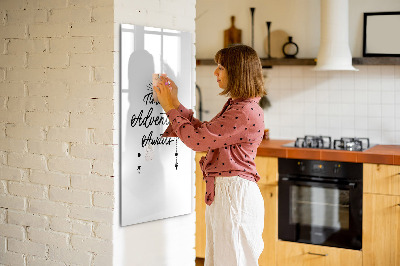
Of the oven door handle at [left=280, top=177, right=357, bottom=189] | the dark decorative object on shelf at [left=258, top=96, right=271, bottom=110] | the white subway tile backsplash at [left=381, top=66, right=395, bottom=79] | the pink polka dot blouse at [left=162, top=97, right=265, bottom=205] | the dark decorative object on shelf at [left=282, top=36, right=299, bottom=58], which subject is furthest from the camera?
the dark decorative object on shelf at [left=258, top=96, right=271, bottom=110]

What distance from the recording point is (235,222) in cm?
261

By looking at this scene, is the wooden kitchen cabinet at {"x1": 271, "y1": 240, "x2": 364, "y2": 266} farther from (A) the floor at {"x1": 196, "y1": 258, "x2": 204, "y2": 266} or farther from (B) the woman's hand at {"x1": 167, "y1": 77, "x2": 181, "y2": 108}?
(B) the woman's hand at {"x1": 167, "y1": 77, "x2": 181, "y2": 108}

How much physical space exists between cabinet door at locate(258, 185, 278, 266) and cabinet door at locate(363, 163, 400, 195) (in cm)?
66

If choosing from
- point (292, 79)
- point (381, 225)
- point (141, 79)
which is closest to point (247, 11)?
point (292, 79)

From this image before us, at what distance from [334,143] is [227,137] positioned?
75.4 inches

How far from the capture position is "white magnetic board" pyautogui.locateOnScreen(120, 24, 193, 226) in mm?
2668

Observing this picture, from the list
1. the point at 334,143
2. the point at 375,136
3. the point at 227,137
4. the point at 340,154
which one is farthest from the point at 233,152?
the point at 375,136

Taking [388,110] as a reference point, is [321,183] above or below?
below

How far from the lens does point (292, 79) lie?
189 inches

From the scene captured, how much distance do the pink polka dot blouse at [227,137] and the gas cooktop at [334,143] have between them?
1632 millimetres

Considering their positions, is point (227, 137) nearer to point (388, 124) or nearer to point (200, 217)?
point (200, 217)

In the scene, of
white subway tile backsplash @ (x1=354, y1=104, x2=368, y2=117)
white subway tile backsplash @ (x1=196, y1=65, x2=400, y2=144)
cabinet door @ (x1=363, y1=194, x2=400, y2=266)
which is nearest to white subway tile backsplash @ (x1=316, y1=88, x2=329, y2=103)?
white subway tile backsplash @ (x1=196, y1=65, x2=400, y2=144)

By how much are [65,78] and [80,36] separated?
0.70ft

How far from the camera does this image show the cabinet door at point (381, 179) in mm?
3827
